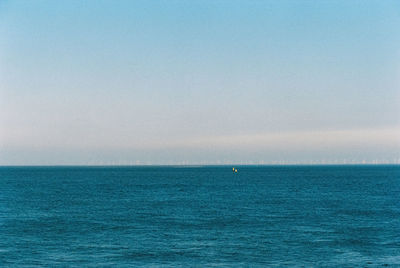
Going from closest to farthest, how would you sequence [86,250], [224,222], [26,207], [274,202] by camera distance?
[86,250] < [224,222] < [26,207] < [274,202]

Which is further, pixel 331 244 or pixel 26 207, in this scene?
pixel 26 207

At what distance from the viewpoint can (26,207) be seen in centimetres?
9100

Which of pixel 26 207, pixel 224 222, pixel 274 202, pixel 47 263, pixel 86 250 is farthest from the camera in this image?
pixel 274 202

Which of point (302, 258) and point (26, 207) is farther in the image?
point (26, 207)

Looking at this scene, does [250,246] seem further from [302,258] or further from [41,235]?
[41,235]

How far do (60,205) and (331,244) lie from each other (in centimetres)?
6308

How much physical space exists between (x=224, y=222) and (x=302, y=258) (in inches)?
968

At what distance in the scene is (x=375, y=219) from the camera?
239 ft

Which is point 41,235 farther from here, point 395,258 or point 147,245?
point 395,258

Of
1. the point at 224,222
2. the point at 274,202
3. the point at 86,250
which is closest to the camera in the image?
the point at 86,250

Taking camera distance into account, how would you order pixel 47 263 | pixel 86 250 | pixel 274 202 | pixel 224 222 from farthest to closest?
pixel 274 202, pixel 224 222, pixel 86 250, pixel 47 263

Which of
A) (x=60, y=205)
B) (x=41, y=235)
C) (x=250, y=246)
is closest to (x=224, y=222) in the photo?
(x=250, y=246)

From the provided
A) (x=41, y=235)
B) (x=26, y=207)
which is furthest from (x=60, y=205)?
(x=41, y=235)

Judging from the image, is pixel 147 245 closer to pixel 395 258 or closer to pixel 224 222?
pixel 224 222
